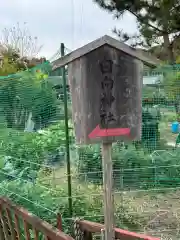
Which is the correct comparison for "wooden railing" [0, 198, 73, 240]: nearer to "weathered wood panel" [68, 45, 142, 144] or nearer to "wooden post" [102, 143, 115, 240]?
"wooden post" [102, 143, 115, 240]

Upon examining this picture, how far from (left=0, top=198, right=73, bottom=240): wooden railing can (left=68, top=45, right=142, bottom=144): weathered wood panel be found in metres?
0.71

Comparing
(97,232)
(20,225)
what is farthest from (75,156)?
(97,232)

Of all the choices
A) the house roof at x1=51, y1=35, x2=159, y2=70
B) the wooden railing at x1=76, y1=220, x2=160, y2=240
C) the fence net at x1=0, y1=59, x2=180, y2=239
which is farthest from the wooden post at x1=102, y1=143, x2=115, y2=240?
the fence net at x1=0, y1=59, x2=180, y2=239

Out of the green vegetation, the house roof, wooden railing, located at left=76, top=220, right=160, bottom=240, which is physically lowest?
wooden railing, located at left=76, top=220, right=160, bottom=240

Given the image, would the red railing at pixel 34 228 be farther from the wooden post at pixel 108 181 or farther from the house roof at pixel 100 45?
the house roof at pixel 100 45

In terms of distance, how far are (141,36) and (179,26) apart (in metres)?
2.46

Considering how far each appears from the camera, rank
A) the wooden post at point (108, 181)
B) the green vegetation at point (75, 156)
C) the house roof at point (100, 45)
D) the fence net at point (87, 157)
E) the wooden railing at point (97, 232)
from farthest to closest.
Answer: the green vegetation at point (75, 156) < the fence net at point (87, 157) < the wooden railing at point (97, 232) < the wooden post at point (108, 181) < the house roof at point (100, 45)

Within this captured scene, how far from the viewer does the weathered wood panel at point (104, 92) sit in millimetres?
1909

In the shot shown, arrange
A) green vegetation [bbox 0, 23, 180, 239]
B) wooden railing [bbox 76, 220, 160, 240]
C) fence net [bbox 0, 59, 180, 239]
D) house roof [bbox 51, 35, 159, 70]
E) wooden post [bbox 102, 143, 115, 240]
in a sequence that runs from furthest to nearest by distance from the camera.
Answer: green vegetation [bbox 0, 23, 180, 239] → fence net [bbox 0, 59, 180, 239] → wooden railing [bbox 76, 220, 160, 240] → wooden post [bbox 102, 143, 115, 240] → house roof [bbox 51, 35, 159, 70]

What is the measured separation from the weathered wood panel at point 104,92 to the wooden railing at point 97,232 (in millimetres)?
697

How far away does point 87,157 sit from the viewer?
4.53 m

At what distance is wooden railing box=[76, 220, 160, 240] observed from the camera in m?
2.26

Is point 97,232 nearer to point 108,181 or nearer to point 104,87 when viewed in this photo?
point 108,181

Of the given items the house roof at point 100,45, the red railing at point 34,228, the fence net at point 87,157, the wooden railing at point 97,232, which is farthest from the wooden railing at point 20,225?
the house roof at point 100,45
